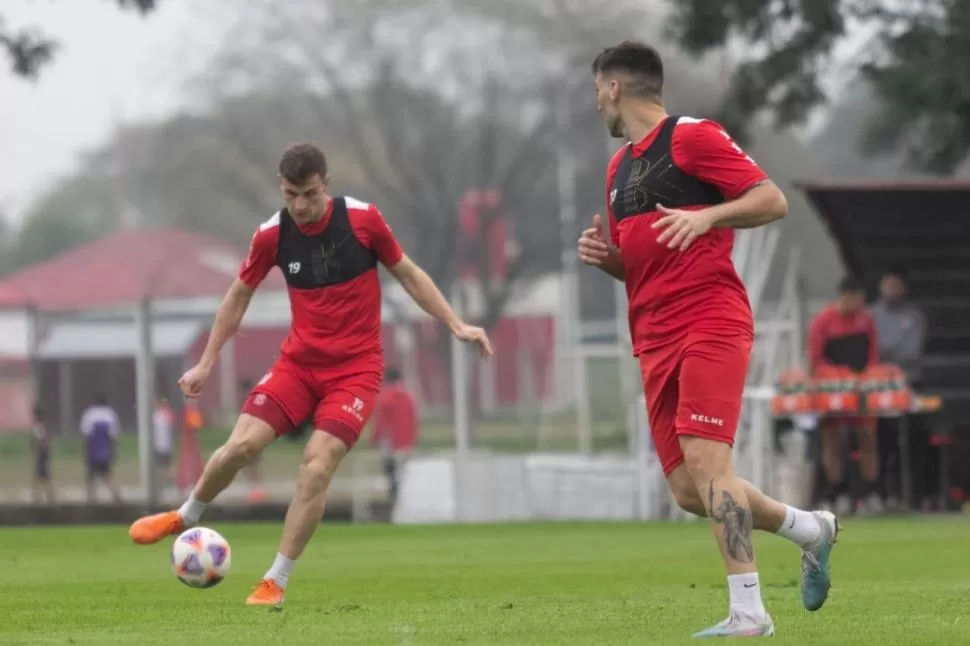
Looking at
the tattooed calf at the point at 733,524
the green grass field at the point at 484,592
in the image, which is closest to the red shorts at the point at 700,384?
the tattooed calf at the point at 733,524

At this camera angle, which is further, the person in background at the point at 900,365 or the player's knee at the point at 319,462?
the person in background at the point at 900,365

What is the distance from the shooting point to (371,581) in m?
11.4

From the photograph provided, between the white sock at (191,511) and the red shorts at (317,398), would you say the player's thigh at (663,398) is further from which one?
the white sock at (191,511)

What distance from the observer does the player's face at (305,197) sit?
1022 cm

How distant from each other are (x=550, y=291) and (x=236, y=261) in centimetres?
1788

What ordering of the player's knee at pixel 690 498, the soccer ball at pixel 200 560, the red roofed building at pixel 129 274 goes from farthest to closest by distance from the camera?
the red roofed building at pixel 129 274, the soccer ball at pixel 200 560, the player's knee at pixel 690 498

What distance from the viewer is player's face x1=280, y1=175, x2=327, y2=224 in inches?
402

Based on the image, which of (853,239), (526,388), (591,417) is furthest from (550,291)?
(853,239)

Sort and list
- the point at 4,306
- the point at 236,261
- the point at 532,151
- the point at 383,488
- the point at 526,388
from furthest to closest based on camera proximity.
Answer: the point at 532,151, the point at 526,388, the point at 236,261, the point at 4,306, the point at 383,488

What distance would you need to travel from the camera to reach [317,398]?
10438 millimetres

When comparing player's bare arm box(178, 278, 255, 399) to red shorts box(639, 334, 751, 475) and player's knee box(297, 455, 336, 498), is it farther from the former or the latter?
red shorts box(639, 334, 751, 475)

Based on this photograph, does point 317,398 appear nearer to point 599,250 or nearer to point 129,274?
point 599,250

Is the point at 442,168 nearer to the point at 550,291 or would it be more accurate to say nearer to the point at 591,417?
the point at 550,291

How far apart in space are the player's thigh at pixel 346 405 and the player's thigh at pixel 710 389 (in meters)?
2.69
